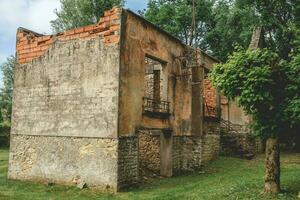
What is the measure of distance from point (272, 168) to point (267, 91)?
2.16m

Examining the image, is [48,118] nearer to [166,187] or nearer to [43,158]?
[43,158]

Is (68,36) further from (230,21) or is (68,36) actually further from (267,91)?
(230,21)

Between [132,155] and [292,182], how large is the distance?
5.17m

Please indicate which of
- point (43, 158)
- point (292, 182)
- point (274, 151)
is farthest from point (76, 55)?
point (292, 182)

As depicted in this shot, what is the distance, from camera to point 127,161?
12047mm

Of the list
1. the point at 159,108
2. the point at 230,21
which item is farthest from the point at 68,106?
the point at 230,21

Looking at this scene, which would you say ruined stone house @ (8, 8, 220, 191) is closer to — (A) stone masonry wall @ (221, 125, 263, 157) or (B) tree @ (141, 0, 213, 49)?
(A) stone masonry wall @ (221, 125, 263, 157)

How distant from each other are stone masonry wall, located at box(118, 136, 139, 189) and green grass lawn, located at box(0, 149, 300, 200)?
37 cm

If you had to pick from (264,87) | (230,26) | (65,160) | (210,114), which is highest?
(230,26)

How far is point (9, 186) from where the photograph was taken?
43.2 feet

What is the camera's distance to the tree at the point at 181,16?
1239 inches

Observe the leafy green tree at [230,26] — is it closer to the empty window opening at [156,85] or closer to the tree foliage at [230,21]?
the tree foliage at [230,21]

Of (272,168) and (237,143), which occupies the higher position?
(237,143)

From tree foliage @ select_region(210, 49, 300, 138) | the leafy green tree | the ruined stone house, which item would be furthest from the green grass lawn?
the leafy green tree
